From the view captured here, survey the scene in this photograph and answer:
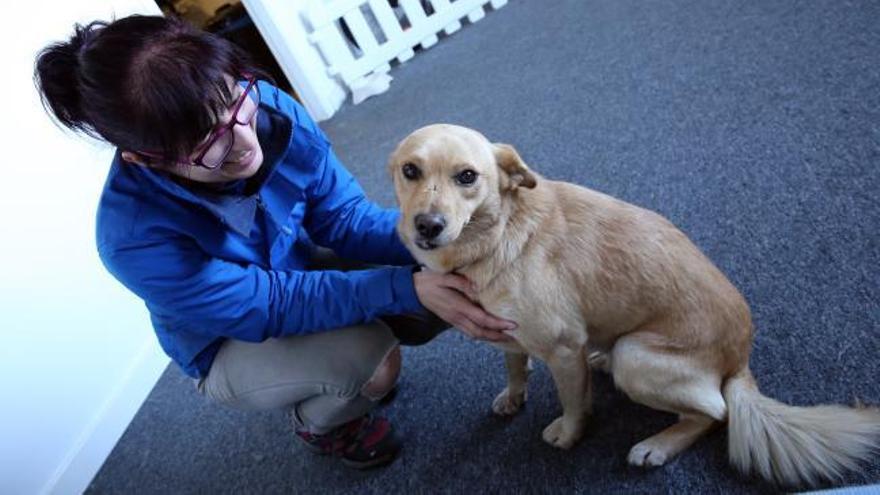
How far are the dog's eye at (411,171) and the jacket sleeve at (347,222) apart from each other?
1.16ft

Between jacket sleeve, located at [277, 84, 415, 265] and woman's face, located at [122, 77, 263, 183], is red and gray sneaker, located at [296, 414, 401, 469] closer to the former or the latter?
jacket sleeve, located at [277, 84, 415, 265]

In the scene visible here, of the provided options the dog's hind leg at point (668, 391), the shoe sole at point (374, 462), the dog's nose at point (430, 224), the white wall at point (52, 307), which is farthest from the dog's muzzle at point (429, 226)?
the white wall at point (52, 307)

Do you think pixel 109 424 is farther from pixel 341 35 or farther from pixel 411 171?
pixel 341 35

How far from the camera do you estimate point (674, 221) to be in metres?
1.78

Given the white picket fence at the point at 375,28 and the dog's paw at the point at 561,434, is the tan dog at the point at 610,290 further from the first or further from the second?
the white picket fence at the point at 375,28

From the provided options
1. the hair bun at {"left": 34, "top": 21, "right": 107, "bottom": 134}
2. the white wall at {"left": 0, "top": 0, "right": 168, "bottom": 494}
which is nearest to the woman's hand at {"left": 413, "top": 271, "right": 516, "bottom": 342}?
the hair bun at {"left": 34, "top": 21, "right": 107, "bottom": 134}

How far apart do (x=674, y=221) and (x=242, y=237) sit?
4.45ft

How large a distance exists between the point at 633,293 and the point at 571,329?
0.16 m

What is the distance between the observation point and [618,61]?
8.80 ft

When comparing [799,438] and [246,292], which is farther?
[246,292]

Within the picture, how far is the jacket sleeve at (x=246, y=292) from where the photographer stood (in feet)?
3.61

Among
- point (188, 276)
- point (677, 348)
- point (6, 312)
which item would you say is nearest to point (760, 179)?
point (677, 348)

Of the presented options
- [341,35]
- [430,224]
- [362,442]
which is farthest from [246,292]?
[341,35]

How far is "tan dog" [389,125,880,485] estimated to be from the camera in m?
1.11
